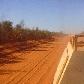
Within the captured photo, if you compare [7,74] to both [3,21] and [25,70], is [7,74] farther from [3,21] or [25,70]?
[3,21]

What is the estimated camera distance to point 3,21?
4616 centimetres

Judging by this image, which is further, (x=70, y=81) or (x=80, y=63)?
(x=80, y=63)

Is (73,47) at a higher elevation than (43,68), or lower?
higher

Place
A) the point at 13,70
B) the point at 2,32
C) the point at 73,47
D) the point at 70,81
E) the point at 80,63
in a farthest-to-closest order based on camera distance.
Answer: the point at 2,32, the point at 13,70, the point at 73,47, the point at 80,63, the point at 70,81

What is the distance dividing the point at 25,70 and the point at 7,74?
142 cm

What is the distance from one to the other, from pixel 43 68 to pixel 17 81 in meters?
3.73

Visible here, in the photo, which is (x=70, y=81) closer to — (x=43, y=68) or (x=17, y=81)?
(x=17, y=81)

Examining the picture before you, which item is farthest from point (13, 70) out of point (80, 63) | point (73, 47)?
point (80, 63)

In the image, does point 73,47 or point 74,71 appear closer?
point 74,71

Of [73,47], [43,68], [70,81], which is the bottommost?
[43,68]

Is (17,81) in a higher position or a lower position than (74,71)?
lower

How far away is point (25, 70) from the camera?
532 inches

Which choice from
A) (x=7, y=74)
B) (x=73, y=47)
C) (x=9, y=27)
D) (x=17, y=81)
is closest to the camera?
(x=73, y=47)

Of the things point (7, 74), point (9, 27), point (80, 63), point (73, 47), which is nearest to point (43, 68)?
point (7, 74)
